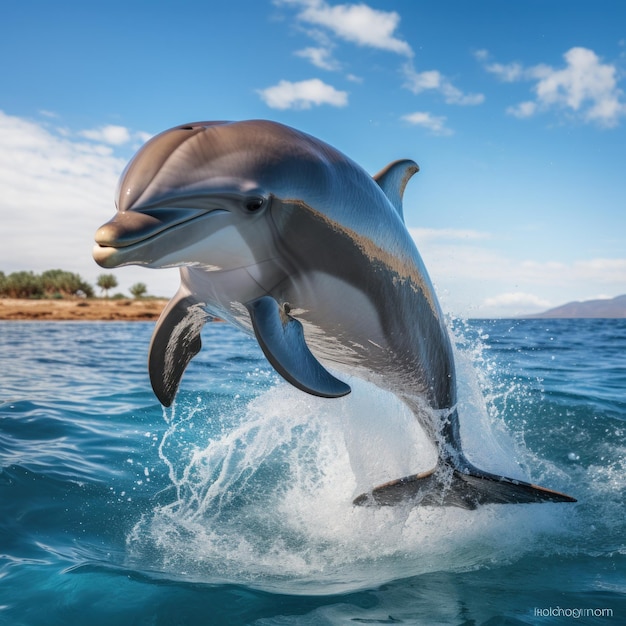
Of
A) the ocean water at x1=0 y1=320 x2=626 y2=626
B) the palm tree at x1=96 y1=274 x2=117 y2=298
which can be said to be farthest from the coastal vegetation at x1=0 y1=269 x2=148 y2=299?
the ocean water at x1=0 y1=320 x2=626 y2=626

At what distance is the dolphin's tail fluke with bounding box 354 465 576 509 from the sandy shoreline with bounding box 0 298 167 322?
43775 millimetres

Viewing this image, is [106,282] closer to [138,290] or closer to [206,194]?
[138,290]

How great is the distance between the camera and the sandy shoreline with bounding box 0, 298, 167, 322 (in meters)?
48.9

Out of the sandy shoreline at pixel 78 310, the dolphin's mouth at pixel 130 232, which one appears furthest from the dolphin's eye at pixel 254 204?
the sandy shoreline at pixel 78 310

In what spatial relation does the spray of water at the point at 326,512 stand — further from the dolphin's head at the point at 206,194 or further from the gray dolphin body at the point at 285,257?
the dolphin's head at the point at 206,194

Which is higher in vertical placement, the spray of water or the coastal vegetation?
the coastal vegetation

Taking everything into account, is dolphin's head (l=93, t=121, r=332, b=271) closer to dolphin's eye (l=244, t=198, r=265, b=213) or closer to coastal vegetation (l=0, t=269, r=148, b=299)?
dolphin's eye (l=244, t=198, r=265, b=213)

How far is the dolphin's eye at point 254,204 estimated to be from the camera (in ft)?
10.9

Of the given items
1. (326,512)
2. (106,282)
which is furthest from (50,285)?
(326,512)

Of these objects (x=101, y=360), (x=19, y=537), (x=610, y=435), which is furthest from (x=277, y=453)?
(x=101, y=360)

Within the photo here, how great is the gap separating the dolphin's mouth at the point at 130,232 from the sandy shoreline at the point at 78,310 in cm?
4552

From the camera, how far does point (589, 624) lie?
4.23m

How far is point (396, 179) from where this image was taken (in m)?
5.41

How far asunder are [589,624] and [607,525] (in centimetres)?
216
